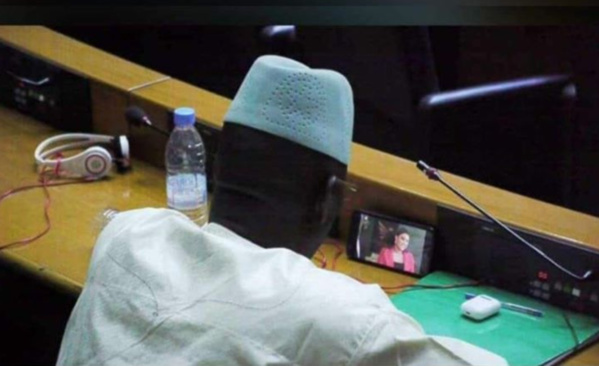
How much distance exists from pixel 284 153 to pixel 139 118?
601 millimetres

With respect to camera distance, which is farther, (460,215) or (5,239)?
(5,239)

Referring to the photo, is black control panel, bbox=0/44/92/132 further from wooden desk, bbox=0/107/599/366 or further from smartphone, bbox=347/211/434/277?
smartphone, bbox=347/211/434/277

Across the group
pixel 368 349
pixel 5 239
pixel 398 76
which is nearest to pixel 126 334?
pixel 368 349

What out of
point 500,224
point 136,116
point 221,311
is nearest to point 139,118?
point 136,116

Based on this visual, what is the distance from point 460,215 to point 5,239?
0.78 meters

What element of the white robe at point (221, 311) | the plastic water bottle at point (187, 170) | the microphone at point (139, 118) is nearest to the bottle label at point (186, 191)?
the plastic water bottle at point (187, 170)

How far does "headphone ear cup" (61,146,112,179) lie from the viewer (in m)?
1.96

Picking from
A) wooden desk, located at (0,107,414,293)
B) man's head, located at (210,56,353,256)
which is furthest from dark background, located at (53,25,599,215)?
man's head, located at (210,56,353,256)

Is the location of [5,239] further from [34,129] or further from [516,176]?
[516,176]

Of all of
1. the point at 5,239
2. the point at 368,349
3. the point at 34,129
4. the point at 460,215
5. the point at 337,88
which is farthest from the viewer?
→ the point at 34,129

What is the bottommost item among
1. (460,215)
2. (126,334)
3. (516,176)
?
(516,176)

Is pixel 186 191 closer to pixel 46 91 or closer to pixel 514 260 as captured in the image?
pixel 46 91

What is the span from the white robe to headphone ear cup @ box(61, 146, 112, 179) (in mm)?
1014

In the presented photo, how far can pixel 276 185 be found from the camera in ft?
4.81
